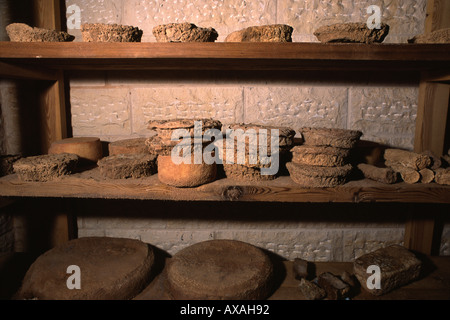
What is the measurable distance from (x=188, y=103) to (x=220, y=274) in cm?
112

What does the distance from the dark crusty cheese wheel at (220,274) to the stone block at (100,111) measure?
1.00 m

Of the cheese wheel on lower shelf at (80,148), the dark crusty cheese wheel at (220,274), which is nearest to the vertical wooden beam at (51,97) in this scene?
the cheese wheel on lower shelf at (80,148)

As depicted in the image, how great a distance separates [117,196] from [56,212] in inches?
37.5

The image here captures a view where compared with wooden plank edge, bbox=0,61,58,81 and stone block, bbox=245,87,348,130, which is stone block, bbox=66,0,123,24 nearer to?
wooden plank edge, bbox=0,61,58,81

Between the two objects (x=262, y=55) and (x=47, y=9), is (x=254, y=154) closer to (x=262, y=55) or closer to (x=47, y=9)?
(x=262, y=55)

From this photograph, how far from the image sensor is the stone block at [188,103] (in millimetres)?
1937

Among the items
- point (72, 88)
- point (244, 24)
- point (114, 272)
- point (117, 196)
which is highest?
point (244, 24)

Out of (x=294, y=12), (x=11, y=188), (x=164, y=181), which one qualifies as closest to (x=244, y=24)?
(x=294, y=12)

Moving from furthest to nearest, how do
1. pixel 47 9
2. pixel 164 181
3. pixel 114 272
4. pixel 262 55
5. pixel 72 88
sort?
pixel 72 88 < pixel 47 9 < pixel 114 272 < pixel 164 181 < pixel 262 55

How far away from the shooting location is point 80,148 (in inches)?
65.6

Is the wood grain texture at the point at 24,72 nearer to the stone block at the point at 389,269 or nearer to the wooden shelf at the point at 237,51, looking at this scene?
the wooden shelf at the point at 237,51

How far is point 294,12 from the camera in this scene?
1.87 metres

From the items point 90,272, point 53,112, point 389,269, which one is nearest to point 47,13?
point 53,112

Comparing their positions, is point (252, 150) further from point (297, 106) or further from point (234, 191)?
point (297, 106)
